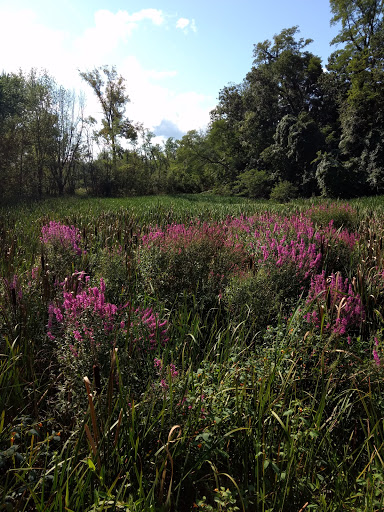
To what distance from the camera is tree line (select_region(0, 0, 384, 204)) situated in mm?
22578

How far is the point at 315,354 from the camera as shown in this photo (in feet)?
7.96

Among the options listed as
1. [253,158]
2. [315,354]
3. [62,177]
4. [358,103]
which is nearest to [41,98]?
[62,177]

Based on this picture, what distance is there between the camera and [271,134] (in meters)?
31.2

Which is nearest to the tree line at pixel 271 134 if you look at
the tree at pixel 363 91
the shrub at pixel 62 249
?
the tree at pixel 363 91

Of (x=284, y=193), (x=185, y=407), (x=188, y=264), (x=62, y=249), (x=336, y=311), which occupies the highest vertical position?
(x=284, y=193)

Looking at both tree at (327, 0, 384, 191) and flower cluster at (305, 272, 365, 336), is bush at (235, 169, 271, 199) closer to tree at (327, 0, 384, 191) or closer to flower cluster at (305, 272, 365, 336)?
tree at (327, 0, 384, 191)

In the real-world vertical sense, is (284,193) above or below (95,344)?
above

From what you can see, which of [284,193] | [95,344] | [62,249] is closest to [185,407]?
[95,344]

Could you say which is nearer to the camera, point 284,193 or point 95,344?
point 95,344

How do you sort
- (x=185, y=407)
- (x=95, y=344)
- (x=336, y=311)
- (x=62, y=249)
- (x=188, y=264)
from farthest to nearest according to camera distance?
(x=62, y=249), (x=188, y=264), (x=336, y=311), (x=95, y=344), (x=185, y=407)

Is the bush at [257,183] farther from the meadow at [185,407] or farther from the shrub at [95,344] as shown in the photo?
the shrub at [95,344]

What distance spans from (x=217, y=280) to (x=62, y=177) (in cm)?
3059

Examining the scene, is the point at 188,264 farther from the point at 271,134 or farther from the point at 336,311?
the point at 271,134

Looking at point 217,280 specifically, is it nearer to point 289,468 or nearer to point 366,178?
point 289,468
